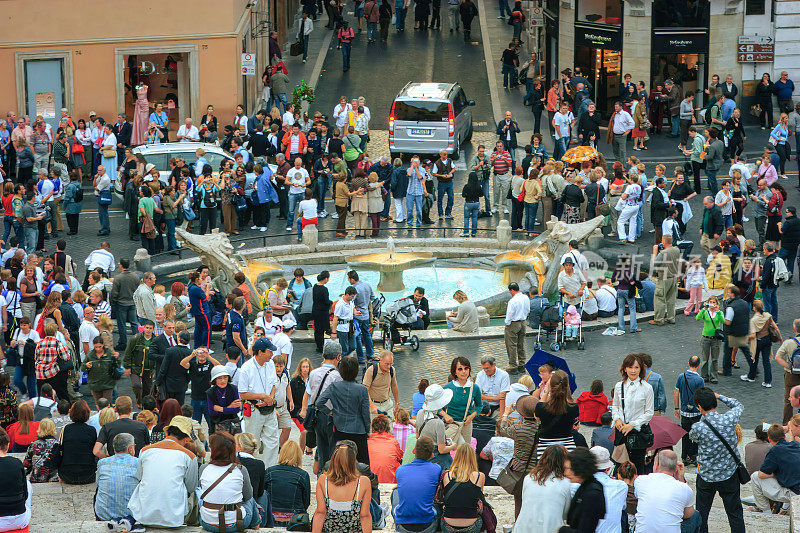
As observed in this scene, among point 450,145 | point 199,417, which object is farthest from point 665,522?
point 450,145

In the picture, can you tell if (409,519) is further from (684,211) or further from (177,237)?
(684,211)

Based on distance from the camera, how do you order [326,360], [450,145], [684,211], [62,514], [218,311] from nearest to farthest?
[62,514], [326,360], [218,311], [684,211], [450,145]

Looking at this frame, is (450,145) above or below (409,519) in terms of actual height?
above

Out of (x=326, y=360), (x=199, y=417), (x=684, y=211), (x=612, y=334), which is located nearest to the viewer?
(x=326, y=360)

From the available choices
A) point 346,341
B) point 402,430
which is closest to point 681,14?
point 346,341

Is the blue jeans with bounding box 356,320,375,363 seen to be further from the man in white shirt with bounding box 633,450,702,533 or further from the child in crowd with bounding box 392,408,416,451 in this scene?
the man in white shirt with bounding box 633,450,702,533

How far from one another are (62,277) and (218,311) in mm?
2451

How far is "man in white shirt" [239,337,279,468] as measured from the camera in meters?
15.1

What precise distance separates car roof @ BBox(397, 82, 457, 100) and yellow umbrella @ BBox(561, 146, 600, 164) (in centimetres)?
453

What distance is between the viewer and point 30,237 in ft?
84.3

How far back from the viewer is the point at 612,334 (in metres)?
21.9

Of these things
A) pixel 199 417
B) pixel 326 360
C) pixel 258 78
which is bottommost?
pixel 199 417

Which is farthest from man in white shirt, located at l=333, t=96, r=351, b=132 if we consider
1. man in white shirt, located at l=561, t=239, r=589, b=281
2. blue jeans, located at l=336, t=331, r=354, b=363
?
blue jeans, located at l=336, t=331, r=354, b=363

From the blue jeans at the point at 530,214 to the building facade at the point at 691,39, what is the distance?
10.2 meters
